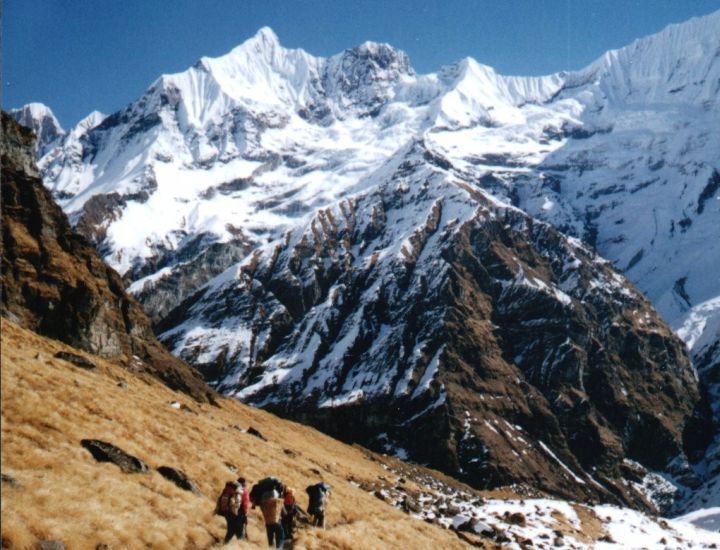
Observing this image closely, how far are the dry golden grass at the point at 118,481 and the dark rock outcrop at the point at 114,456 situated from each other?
0.46 meters

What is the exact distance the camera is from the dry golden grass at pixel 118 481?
19.1 metres

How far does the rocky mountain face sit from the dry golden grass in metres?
65.5

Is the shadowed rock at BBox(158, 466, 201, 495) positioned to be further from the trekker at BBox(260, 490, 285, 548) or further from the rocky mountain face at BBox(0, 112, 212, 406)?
the rocky mountain face at BBox(0, 112, 212, 406)

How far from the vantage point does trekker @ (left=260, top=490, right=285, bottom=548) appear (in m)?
25.2

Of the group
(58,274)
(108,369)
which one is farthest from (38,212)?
(108,369)

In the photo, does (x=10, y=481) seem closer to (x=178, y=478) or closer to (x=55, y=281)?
(x=178, y=478)

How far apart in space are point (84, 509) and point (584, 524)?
7034 centimetres

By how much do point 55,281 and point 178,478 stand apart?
95430 millimetres

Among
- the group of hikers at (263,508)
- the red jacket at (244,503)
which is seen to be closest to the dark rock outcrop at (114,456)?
the group of hikers at (263,508)

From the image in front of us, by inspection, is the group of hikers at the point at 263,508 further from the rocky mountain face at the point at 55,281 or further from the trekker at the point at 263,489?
the rocky mountain face at the point at 55,281

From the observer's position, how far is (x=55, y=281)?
111875 mm

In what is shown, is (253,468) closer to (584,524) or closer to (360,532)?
(360,532)

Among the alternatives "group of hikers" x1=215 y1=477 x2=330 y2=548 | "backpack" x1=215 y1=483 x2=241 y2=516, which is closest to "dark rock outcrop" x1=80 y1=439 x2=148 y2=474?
"group of hikers" x1=215 y1=477 x2=330 y2=548

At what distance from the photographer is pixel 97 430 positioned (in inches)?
1172
